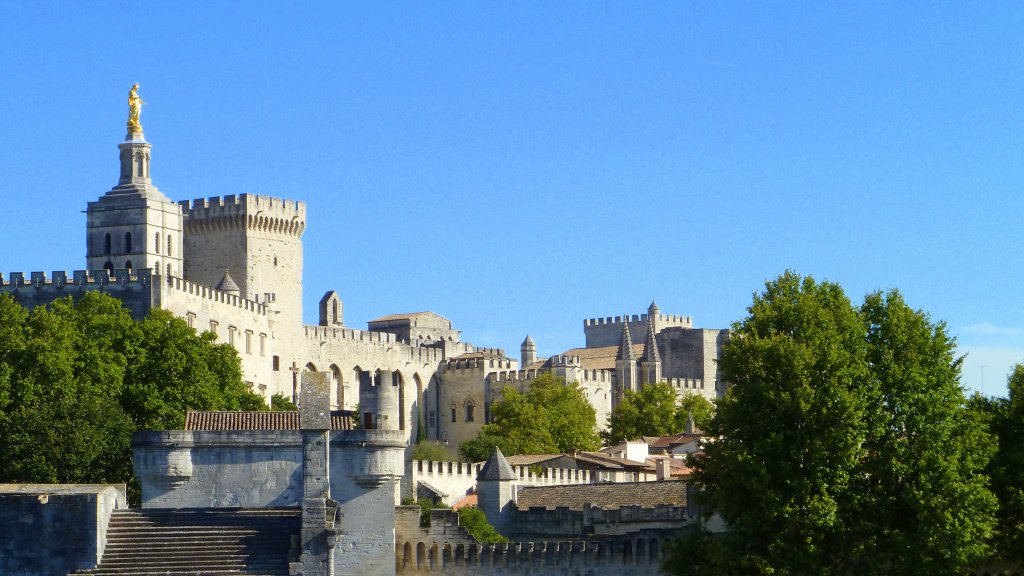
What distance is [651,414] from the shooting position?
121438 millimetres

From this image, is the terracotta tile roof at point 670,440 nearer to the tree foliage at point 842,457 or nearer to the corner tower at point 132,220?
the corner tower at point 132,220

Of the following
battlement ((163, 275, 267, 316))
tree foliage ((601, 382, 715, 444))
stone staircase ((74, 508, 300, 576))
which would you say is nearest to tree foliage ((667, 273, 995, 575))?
stone staircase ((74, 508, 300, 576))

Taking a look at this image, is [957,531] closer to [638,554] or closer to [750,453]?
[750,453]

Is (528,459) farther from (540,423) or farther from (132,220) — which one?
(132,220)

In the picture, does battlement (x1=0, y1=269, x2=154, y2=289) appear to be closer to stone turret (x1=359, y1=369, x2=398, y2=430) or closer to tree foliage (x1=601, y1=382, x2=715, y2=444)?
stone turret (x1=359, y1=369, x2=398, y2=430)

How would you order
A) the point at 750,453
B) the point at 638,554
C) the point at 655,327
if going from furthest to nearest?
the point at 655,327 → the point at 638,554 → the point at 750,453

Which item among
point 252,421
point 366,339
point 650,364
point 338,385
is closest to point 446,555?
point 252,421

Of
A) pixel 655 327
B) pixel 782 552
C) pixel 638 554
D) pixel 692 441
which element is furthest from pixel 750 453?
pixel 655 327

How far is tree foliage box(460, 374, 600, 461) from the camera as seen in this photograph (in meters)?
108

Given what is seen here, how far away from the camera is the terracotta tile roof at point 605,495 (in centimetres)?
7344

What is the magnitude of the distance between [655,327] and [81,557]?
10956cm

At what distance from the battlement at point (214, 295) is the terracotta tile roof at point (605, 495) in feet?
70.3

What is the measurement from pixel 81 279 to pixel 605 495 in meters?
28.2

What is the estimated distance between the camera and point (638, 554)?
212 ft
